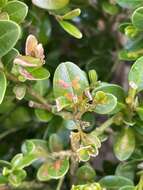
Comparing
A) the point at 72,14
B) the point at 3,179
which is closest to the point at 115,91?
the point at 72,14

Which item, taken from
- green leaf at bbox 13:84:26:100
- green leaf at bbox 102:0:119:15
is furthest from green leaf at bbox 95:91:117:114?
green leaf at bbox 102:0:119:15

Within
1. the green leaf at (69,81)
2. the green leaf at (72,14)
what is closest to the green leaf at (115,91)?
the green leaf at (69,81)

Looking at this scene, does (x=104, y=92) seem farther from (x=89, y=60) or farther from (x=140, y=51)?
(x=89, y=60)

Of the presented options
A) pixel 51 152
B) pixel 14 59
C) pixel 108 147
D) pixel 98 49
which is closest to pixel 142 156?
pixel 51 152

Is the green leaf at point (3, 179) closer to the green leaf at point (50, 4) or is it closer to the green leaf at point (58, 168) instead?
the green leaf at point (58, 168)

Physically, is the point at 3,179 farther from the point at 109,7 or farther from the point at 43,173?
the point at 109,7

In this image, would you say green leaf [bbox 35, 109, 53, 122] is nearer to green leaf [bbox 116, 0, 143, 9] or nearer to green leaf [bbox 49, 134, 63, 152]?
green leaf [bbox 49, 134, 63, 152]
